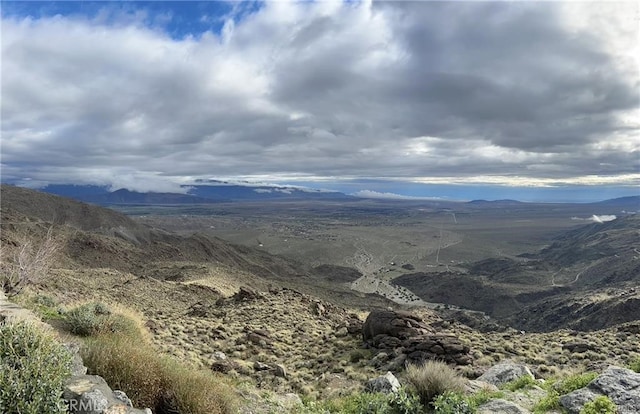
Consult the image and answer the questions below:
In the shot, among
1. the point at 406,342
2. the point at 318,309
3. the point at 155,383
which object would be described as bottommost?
the point at 318,309

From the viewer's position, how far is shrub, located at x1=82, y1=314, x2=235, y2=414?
6.62 metres

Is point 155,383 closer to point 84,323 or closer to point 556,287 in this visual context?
point 84,323

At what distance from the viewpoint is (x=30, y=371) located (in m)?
5.34

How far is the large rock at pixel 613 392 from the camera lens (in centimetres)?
695

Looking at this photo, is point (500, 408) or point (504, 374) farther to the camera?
point (504, 374)

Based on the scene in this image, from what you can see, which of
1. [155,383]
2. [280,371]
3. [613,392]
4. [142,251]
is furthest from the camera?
[142,251]

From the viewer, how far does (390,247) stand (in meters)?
169

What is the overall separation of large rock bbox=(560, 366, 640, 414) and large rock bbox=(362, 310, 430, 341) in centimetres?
978

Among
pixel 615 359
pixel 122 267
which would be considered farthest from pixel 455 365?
pixel 122 267

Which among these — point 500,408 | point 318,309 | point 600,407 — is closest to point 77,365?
point 500,408

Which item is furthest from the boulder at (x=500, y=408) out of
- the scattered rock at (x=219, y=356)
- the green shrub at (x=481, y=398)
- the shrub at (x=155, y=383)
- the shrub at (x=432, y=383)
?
the scattered rock at (x=219, y=356)

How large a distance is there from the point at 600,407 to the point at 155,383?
729cm

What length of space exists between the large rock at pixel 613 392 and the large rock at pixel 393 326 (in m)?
9.78

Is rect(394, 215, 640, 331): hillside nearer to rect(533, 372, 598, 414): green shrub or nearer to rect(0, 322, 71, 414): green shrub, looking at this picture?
rect(533, 372, 598, 414): green shrub
